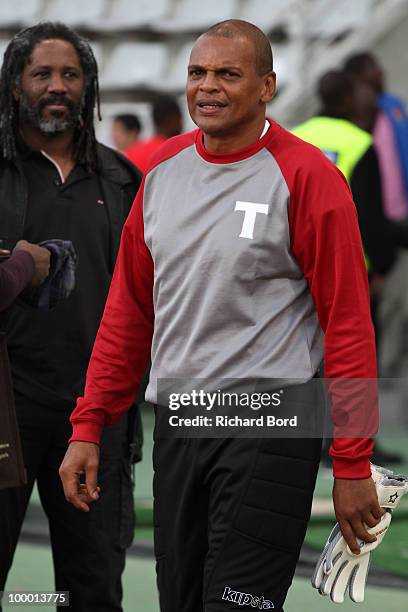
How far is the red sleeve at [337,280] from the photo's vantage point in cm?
322

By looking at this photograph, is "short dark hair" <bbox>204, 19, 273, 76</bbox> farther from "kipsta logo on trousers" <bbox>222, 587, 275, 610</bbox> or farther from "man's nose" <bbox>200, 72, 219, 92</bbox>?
"kipsta logo on trousers" <bbox>222, 587, 275, 610</bbox>

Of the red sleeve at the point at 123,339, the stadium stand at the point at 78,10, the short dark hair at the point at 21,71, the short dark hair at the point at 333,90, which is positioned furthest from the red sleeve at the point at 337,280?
the stadium stand at the point at 78,10

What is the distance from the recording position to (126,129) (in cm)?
1164

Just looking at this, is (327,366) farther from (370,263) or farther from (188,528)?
(370,263)

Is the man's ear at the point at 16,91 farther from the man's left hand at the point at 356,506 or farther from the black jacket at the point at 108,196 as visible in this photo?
the man's left hand at the point at 356,506

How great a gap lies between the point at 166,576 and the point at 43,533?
3.58 metres

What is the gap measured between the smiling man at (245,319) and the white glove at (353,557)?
0.06 meters

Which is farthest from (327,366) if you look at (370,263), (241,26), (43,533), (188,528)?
(370,263)

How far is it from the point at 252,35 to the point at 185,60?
466 inches

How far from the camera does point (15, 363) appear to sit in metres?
4.34

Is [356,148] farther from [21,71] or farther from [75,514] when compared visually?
[75,514]

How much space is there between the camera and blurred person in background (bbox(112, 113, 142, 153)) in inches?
459

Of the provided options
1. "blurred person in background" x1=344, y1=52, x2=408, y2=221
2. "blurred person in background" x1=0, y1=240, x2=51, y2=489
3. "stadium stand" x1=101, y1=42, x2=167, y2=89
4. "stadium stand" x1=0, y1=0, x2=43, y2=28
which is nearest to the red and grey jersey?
"blurred person in background" x1=0, y1=240, x2=51, y2=489

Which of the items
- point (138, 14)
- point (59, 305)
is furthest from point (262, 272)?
point (138, 14)
